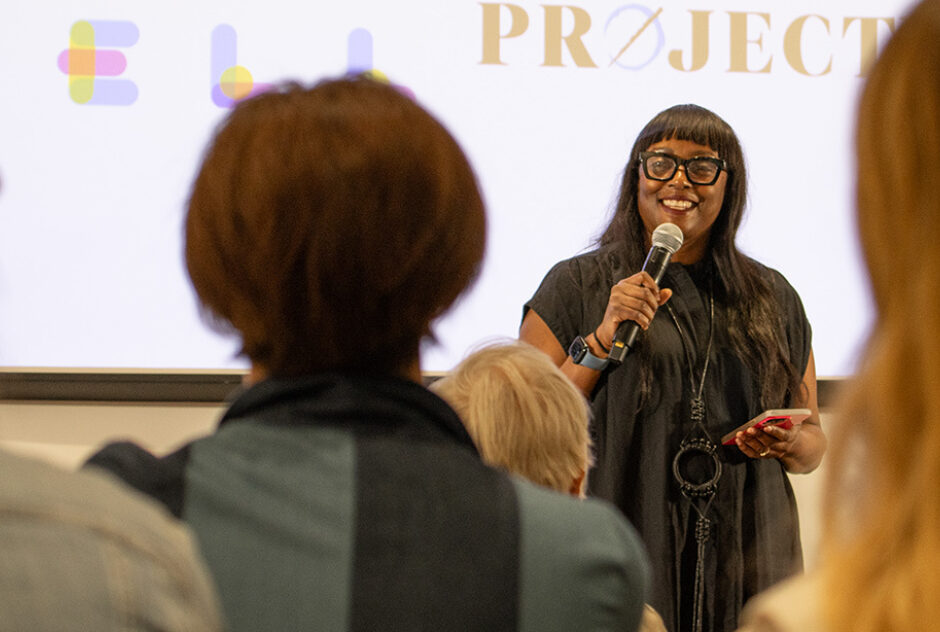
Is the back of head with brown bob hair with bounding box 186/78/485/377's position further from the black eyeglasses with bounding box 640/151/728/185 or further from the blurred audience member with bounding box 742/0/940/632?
the black eyeglasses with bounding box 640/151/728/185

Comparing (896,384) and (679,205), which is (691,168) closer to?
(679,205)

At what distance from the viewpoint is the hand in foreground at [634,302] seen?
2.26 meters

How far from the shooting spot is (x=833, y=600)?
60cm

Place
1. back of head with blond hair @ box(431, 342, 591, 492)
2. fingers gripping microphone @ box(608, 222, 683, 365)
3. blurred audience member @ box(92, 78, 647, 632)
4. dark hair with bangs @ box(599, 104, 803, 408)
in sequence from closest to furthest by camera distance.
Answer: blurred audience member @ box(92, 78, 647, 632) → back of head with blond hair @ box(431, 342, 591, 492) → fingers gripping microphone @ box(608, 222, 683, 365) → dark hair with bangs @ box(599, 104, 803, 408)

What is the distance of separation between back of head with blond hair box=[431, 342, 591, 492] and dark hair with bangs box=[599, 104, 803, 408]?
1.11 metres

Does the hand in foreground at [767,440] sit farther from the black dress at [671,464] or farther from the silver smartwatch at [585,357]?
the silver smartwatch at [585,357]

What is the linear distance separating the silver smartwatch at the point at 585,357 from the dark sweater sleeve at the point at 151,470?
1.57m

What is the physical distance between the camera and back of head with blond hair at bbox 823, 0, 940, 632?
0.59 metres

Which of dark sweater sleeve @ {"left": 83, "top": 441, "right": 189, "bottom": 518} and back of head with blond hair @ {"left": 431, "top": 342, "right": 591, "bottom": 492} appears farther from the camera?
back of head with blond hair @ {"left": 431, "top": 342, "right": 591, "bottom": 492}

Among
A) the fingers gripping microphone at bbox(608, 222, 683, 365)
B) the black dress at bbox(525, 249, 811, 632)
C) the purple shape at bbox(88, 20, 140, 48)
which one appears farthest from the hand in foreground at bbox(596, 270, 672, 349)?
the purple shape at bbox(88, 20, 140, 48)

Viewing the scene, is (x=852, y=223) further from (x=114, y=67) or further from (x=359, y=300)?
(x=114, y=67)

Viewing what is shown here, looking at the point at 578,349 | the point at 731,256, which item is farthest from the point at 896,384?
the point at 731,256

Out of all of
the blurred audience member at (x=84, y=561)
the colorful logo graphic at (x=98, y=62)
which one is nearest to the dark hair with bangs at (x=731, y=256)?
the colorful logo graphic at (x=98, y=62)

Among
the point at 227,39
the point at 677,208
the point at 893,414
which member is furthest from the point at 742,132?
the point at 893,414
